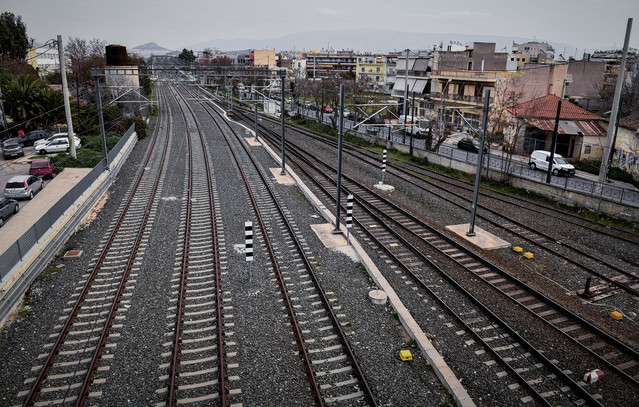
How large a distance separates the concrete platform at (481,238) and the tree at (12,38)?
6680cm

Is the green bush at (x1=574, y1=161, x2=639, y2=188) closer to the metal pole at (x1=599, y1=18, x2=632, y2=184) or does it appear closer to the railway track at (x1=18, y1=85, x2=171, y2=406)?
the metal pole at (x1=599, y1=18, x2=632, y2=184)

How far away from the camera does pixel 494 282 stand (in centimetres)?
1318

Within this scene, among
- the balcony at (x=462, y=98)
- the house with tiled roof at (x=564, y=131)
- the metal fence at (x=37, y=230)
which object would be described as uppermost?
the balcony at (x=462, y=98)

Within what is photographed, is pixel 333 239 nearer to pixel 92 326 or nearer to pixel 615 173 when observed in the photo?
pixel 92 326

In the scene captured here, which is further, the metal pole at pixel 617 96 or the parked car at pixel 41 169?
the parked car at pixel 41 169

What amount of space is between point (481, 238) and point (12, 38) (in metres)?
72.1

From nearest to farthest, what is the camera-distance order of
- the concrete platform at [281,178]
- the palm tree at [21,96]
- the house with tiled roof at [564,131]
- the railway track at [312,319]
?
1. the railway track at [312,319]
2. the concrete platform at [281,178]
3. the house with tiled roof at [564,131]
4. the palm tree at [21,96]

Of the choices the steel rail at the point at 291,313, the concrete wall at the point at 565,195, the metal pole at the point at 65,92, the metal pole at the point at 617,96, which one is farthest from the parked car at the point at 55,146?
the metal pole at the point at 617,96

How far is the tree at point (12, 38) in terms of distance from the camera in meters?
61.3

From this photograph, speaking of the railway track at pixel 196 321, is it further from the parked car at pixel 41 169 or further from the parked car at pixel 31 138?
the parked car at pixel 31 138

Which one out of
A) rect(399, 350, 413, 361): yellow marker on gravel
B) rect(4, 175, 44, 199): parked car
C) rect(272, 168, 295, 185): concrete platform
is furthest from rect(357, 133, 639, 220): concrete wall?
rect(4, 175, 44, 199): parked car

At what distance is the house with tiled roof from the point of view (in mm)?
34625

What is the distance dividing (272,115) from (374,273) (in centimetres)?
5238

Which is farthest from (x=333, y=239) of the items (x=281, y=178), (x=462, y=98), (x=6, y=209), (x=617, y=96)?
(x=462, y=98)
